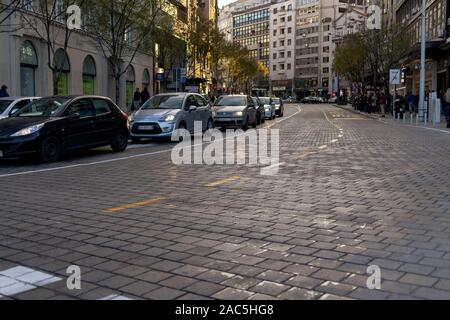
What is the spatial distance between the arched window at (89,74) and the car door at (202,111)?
14.7 meters

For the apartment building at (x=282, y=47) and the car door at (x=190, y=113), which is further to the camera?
the apartment building at (x=282, y=47)

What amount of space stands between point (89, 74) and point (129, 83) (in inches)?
349

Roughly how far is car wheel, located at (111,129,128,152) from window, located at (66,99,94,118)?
118 cm

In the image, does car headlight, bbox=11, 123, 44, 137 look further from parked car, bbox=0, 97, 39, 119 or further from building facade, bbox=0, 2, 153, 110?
building facade, bbox=0, 2, 153, 110

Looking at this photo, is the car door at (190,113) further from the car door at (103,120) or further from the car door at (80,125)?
the car door at (80,125)

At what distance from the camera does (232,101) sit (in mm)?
25516

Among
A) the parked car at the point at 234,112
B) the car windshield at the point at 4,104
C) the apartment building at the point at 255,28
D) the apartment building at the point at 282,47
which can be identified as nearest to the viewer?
the car windshield at the point at 4,104

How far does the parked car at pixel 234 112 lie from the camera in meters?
24.1

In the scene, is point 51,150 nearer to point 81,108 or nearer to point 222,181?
point 81,108

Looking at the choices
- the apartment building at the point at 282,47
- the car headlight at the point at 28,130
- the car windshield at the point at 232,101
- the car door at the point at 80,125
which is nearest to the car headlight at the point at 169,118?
the car door at the point at 80,125

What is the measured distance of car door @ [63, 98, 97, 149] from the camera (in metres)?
A: 13.1

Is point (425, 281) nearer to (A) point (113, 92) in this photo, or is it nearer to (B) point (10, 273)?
(B) point (10, 273)

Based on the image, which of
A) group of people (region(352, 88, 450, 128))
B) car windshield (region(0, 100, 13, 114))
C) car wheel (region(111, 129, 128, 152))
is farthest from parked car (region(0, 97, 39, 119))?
group of people (region(352, 88, 450, 128))

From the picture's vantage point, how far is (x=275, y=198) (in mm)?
7926
